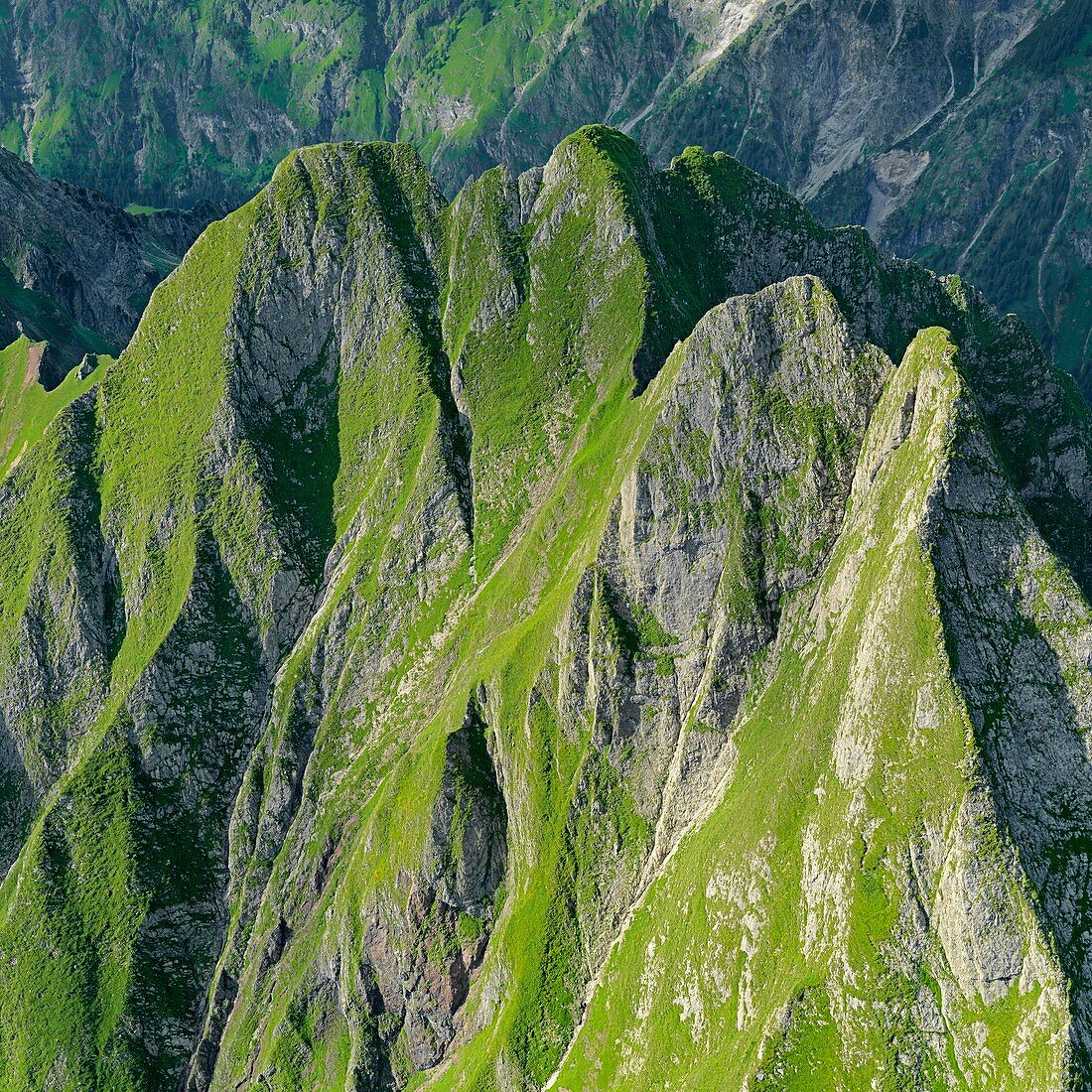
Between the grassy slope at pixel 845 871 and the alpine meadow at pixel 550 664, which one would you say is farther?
the alpine meadow at pixel 550 664

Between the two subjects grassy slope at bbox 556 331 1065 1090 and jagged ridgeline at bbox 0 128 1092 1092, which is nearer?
grassy slope at bbox 556 331 1065 1090

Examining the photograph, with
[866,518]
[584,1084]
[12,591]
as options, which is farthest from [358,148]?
[584,1084]

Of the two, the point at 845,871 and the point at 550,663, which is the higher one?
the point at 550,663

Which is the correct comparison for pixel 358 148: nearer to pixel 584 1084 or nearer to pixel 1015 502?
pixel 1015 502

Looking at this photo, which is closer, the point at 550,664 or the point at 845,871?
the point at 845,871

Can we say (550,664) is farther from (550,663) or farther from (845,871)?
(845,871)

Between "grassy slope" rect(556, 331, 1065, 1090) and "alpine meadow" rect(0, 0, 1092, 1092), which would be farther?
"alpine meadow" rect(0, 0, 1092, 1092)

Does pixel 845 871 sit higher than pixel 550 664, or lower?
lower

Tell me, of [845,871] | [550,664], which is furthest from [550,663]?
[845,871]
